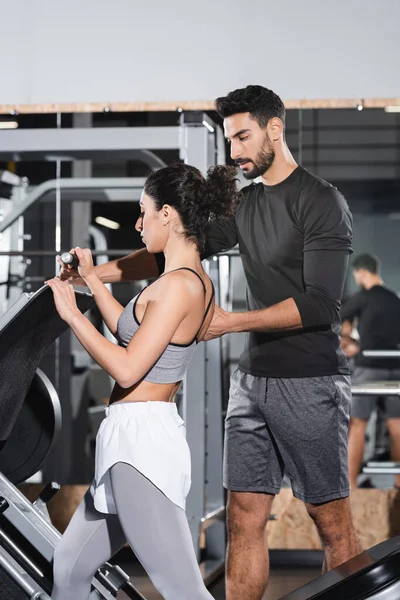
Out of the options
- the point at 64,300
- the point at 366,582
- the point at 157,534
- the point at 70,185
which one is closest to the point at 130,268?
the point at 64,300

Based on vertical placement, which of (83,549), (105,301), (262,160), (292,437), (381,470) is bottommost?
(381,470)

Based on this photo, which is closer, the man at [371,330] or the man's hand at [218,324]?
the man's hand at [218,324]

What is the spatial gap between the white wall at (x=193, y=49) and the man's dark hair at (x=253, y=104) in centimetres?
116

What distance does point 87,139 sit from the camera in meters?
4.17

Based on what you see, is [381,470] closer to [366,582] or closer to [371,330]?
[371,330]

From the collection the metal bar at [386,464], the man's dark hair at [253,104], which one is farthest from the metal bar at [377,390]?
the man's dark hair at [253,104]

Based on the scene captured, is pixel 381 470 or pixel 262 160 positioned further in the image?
pixel 381 470

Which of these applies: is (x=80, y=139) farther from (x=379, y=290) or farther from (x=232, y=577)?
(x=232, y=577)

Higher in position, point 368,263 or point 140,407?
point 368,263

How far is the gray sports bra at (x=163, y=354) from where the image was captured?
219 cm

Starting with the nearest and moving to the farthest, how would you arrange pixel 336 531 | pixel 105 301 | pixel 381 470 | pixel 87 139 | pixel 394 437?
pixel 105 301
pixel 336 531
pixel 87 139
pixel 381 470
pixel 394 437

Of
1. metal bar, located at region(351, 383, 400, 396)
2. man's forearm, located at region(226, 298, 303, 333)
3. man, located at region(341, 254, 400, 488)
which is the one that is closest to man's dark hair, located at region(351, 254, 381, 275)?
man, located at region(341, 254, 400, 488)

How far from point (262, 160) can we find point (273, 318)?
538 mm

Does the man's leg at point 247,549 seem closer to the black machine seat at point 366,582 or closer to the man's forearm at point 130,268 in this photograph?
the black machine seat at point 366,582
